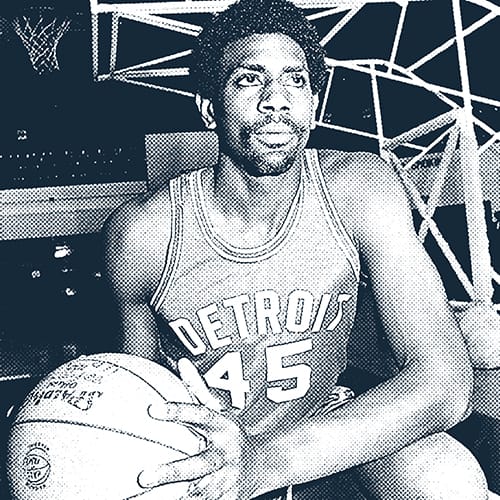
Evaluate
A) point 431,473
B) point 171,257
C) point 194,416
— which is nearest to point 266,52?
point 171,257

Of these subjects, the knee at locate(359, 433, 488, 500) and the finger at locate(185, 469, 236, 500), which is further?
the knee at locate(359, 433, 488, 500)

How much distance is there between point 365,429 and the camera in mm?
1369

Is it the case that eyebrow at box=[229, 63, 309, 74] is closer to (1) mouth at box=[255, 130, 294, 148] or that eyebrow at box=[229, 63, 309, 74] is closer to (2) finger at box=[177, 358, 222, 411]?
(1) mouth at box=[255, 130, 294, 148]

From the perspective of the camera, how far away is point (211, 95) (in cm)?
175

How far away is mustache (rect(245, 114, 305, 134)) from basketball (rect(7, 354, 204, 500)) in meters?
0.56

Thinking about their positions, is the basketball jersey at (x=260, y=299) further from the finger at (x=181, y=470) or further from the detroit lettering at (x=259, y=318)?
the finger at (x=181, y=470)

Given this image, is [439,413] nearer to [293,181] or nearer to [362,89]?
[293,181]

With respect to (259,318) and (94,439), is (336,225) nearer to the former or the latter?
(259,318)

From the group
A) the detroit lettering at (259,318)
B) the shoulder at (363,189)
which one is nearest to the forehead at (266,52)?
the shoulder at (363,189)

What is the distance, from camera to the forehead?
1.64 m

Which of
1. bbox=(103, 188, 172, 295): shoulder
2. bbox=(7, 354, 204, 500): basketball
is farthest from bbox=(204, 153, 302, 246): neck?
bbox=(7, 354, 204, 500): basketball

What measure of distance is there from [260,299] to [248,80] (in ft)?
1.54

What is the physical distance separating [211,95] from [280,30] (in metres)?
0.21

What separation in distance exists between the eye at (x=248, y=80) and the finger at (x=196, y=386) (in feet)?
1.93
